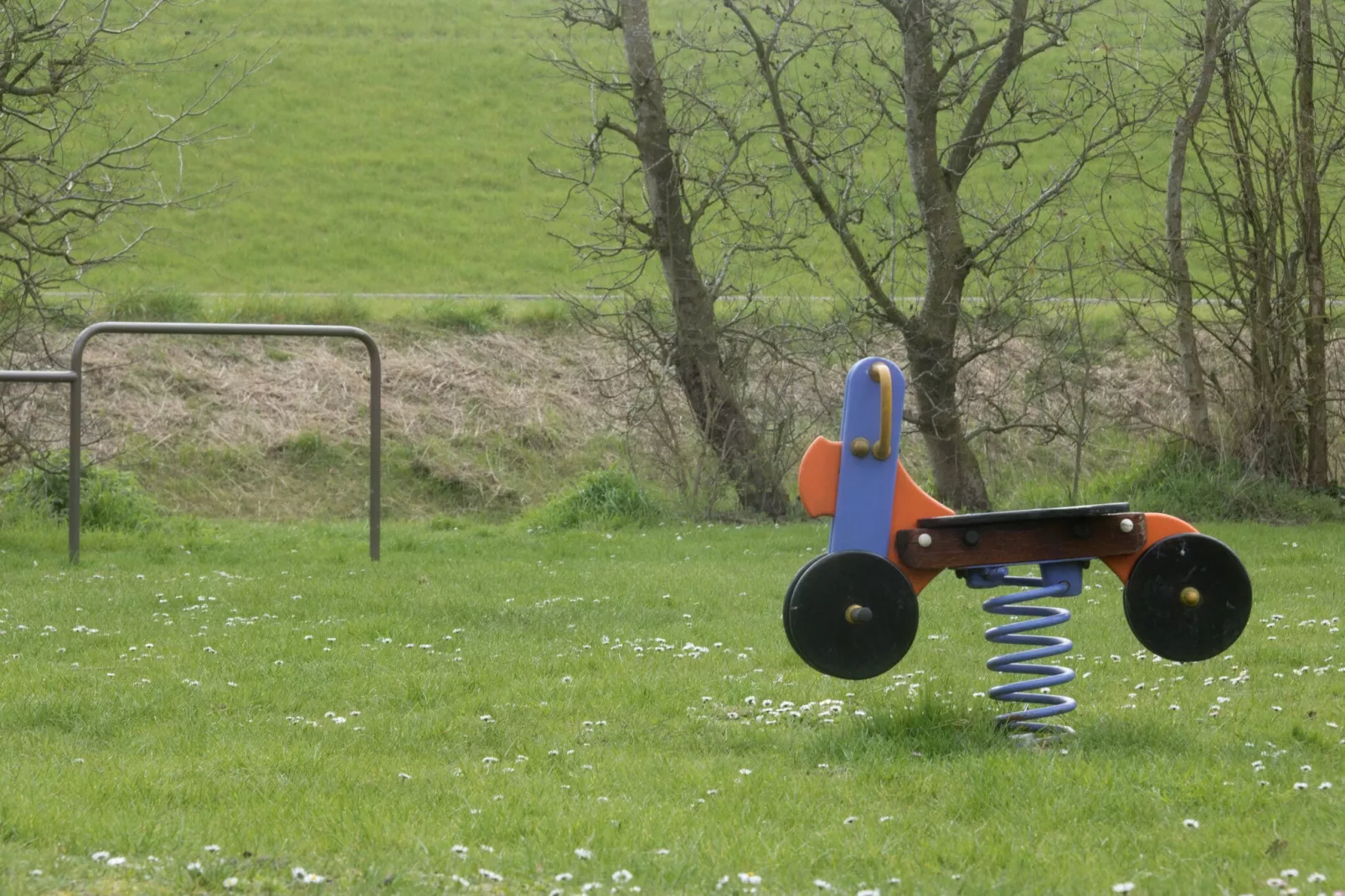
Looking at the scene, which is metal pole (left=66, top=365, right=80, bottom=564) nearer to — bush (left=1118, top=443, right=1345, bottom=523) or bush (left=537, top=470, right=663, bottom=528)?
bush (left=537, top=470, right=663, bottom=528)

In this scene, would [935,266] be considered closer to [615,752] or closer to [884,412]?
[884,412]

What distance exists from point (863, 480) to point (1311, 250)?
8.75m

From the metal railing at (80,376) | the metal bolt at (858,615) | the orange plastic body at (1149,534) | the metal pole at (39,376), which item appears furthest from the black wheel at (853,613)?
the metal pole at (39,376)

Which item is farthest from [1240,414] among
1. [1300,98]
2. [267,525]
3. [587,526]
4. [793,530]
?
[267,525]

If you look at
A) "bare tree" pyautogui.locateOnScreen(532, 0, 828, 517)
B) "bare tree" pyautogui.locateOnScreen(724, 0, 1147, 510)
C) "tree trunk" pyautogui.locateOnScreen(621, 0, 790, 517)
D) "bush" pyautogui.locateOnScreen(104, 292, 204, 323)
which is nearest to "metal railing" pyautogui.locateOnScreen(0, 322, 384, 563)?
"bare tree" pyautogui.locateOnScreen(532, 0, 828, 517)

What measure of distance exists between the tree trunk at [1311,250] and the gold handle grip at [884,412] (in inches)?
335

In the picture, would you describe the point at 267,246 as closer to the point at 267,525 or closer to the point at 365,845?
the point at 267,525

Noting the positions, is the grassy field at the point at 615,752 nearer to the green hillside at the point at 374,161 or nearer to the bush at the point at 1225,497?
the bush at the point at 1225,497

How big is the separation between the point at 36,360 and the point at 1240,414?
12.0m

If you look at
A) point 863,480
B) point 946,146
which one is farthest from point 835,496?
point 946,146

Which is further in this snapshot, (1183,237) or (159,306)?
(159,306)

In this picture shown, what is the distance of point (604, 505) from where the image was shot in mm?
13062

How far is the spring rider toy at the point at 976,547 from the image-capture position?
4.82 metres

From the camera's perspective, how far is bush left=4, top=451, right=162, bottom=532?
39.3ft
